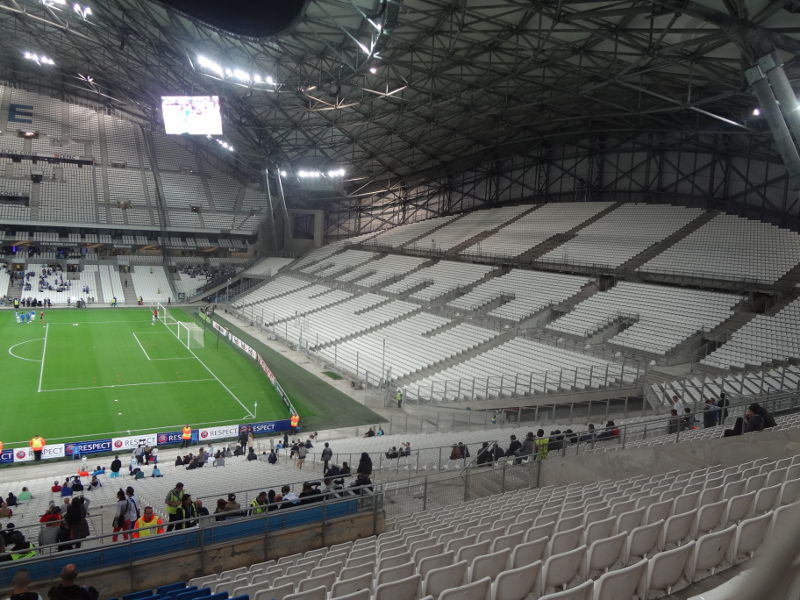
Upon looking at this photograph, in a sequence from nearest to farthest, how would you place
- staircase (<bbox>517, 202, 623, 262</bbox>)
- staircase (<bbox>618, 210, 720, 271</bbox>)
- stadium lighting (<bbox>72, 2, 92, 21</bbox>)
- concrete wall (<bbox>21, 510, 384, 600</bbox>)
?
1. concrete wall (<bbox>21, 510, 384, 600</bbox>)
2. staircase (<bbox>618, 210, 720, 271</bbox>)
3. stadium lighting (<bbox>72, 2, 92, 21</bbox>)
4. staircase (<bbox>517, 202, 623, 262</bbox>)

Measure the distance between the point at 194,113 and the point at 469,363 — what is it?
2777 centimetres

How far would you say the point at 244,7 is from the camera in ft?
93.6

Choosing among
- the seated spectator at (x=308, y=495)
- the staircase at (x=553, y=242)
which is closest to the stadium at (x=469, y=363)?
the seated spectator at (x=308, y=495)

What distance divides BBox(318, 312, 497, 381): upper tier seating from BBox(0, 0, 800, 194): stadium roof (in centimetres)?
1462

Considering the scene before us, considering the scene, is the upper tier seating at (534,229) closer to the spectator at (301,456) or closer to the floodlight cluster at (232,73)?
the floodlight cluster at (232,73)

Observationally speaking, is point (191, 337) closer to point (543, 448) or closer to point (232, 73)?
point (232, 73)

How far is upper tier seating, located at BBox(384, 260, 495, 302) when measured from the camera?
40763 millimetres

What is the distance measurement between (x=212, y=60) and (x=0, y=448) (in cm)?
2609

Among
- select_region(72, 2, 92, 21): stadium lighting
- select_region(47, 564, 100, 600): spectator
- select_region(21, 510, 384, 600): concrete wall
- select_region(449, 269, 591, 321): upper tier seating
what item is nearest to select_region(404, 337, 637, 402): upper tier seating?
select_region(449, 269, 591, 321): upper tier seating

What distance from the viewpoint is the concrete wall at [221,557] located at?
25.3 ft

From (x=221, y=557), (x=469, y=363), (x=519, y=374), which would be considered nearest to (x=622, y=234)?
(x=469, y=363)

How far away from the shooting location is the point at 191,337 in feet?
133

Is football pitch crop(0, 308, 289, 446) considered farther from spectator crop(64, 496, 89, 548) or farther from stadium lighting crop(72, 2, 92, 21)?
stadium lighting crop(72, 2, 92, 21)

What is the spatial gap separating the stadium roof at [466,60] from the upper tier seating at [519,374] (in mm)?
12508
